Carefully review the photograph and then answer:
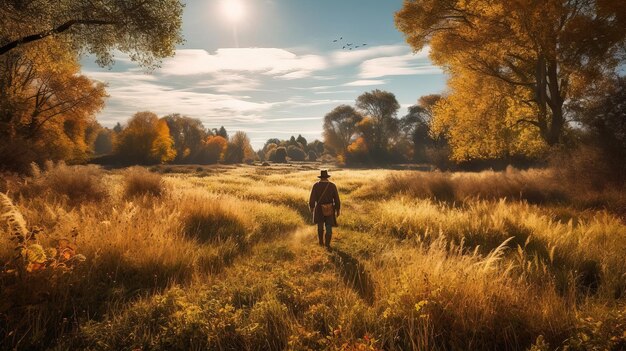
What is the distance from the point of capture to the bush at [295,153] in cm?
9825

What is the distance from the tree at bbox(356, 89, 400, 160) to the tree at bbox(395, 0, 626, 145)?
40.5 metres

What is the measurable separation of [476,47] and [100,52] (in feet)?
49.6

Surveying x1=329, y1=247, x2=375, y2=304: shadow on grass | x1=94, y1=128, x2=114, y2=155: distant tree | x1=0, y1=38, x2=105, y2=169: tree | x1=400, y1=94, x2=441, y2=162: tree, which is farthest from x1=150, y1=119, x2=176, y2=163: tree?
x1=94, y1=128, x2=114, y2=155: distant tree

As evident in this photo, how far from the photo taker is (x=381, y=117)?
5894cm

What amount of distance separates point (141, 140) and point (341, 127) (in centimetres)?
3714

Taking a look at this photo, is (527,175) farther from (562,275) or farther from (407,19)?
(562,275)

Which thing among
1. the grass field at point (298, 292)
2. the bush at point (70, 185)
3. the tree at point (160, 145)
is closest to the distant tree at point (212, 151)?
the tree at point (160, 145)

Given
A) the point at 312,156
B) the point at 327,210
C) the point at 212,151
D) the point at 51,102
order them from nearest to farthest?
the point at 327,210 < the point at 51,102 < the point at 212,151 < the point at 312,156

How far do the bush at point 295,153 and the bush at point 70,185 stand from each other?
86733mm

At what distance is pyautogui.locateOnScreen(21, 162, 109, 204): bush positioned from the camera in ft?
33.9

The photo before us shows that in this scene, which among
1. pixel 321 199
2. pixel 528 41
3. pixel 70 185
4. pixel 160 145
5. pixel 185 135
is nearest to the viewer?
pixel 321 199

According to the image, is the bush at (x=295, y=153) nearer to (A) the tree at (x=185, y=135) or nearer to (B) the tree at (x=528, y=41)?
(A) the tree at (x=185, y=135)

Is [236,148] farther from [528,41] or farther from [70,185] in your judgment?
[528,41]

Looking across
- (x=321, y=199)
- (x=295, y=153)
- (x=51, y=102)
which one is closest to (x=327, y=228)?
(x=321, y=199)
